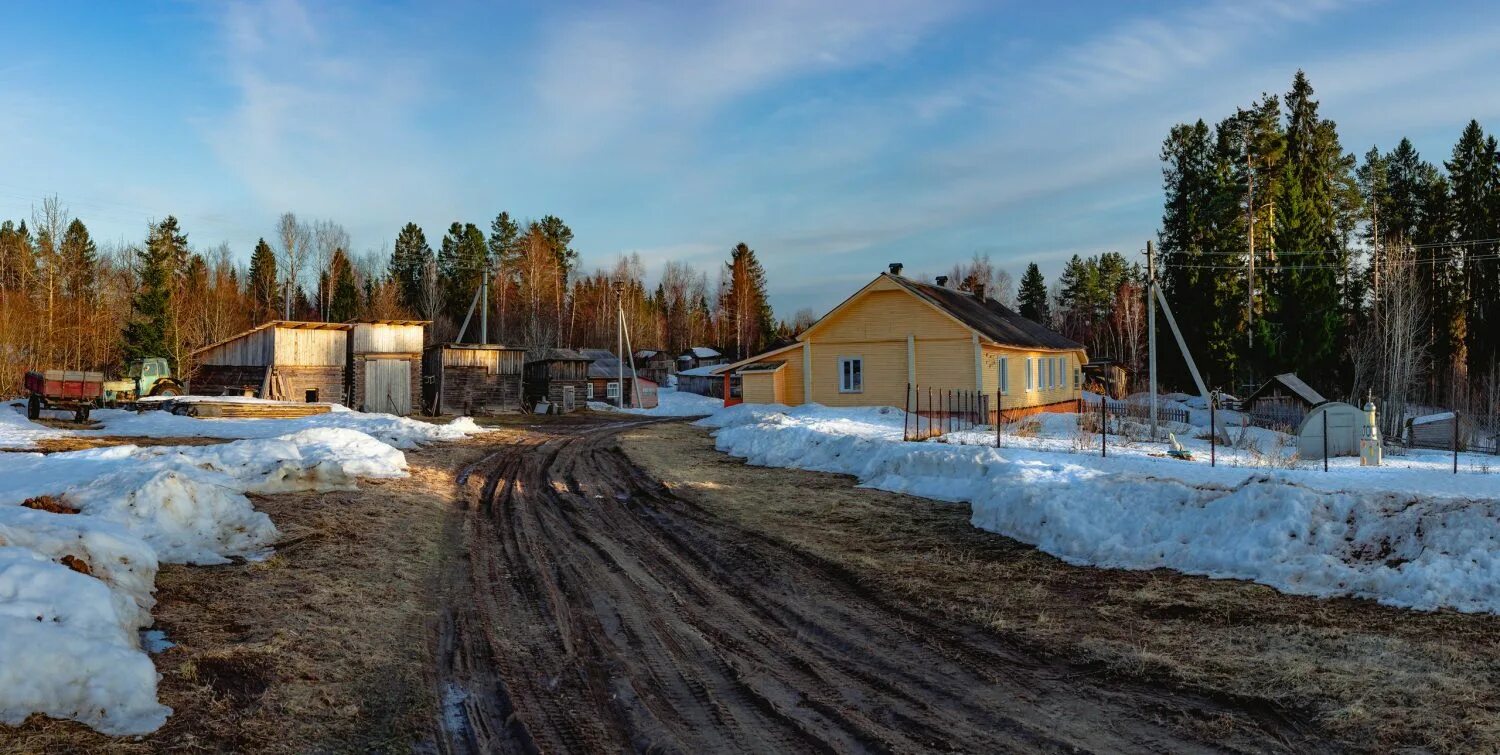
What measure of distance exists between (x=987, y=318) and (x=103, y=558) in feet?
110

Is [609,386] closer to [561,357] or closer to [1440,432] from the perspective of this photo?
[561,357]

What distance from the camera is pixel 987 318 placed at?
35.5 meters

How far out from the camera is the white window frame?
1316 inches

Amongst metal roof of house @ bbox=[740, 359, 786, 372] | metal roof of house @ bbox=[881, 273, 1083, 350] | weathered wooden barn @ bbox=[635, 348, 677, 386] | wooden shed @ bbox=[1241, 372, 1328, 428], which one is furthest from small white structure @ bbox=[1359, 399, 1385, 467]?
weathered wooden barn @ bbox=[635, 348, 677, 386]

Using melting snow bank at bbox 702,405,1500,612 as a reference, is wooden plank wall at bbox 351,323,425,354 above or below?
above

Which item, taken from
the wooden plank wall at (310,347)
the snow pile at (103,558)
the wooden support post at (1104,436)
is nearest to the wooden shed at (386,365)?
the wooden plank wall at (310,347)

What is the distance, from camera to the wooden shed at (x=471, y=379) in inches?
1623

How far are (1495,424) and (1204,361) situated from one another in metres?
17.0

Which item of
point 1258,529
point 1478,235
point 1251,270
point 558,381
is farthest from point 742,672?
point 1478,235

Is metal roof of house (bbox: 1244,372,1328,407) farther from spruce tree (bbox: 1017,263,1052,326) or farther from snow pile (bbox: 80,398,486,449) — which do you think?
spruce tree (bbox: 1017,263,1052,326)

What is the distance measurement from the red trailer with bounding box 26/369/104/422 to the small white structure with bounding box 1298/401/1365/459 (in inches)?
1580

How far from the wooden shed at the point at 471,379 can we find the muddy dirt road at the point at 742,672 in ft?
109

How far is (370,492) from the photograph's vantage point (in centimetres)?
1371

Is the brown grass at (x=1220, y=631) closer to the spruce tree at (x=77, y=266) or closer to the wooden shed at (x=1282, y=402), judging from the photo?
the wooden shed at (x=1282, y=402)
